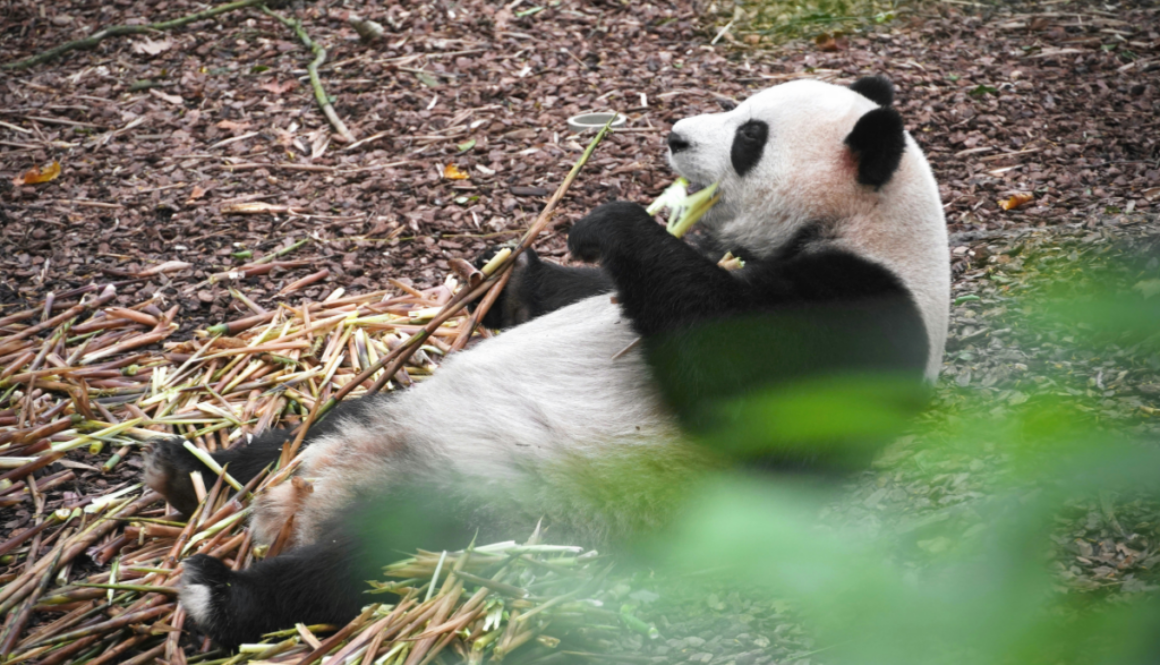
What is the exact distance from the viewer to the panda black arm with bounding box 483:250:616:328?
4.06 meters

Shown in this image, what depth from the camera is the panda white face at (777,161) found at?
3365 millimetres

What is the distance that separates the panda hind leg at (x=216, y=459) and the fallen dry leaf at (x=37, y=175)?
3.44 m

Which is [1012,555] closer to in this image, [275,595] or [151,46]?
[275,595]

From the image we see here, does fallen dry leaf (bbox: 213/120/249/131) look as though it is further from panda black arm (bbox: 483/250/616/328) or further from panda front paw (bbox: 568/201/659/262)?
panda front paw (bbox: 568/201/659/262)

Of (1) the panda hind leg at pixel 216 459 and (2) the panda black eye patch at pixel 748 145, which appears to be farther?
(2) the panda black eye patch at pixel 748 145

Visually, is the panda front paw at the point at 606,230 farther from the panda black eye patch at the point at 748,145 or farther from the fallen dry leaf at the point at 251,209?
the fallen dry leaf at the point at 251,209

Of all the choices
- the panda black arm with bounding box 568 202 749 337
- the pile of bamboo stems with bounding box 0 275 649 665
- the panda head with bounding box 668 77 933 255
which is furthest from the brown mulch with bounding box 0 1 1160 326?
the panda black arm with bounding box 568 202 749 337

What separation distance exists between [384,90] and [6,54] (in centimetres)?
358

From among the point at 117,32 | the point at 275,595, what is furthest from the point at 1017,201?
the point at 117,32

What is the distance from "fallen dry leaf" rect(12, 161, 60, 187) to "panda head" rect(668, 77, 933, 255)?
4.61 m

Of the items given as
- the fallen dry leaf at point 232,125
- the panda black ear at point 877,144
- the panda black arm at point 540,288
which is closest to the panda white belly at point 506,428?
the panda black arm at point 540,288

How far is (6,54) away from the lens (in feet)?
24.6

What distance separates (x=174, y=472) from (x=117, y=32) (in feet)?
18.8

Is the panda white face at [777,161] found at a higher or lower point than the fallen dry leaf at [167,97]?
higher
